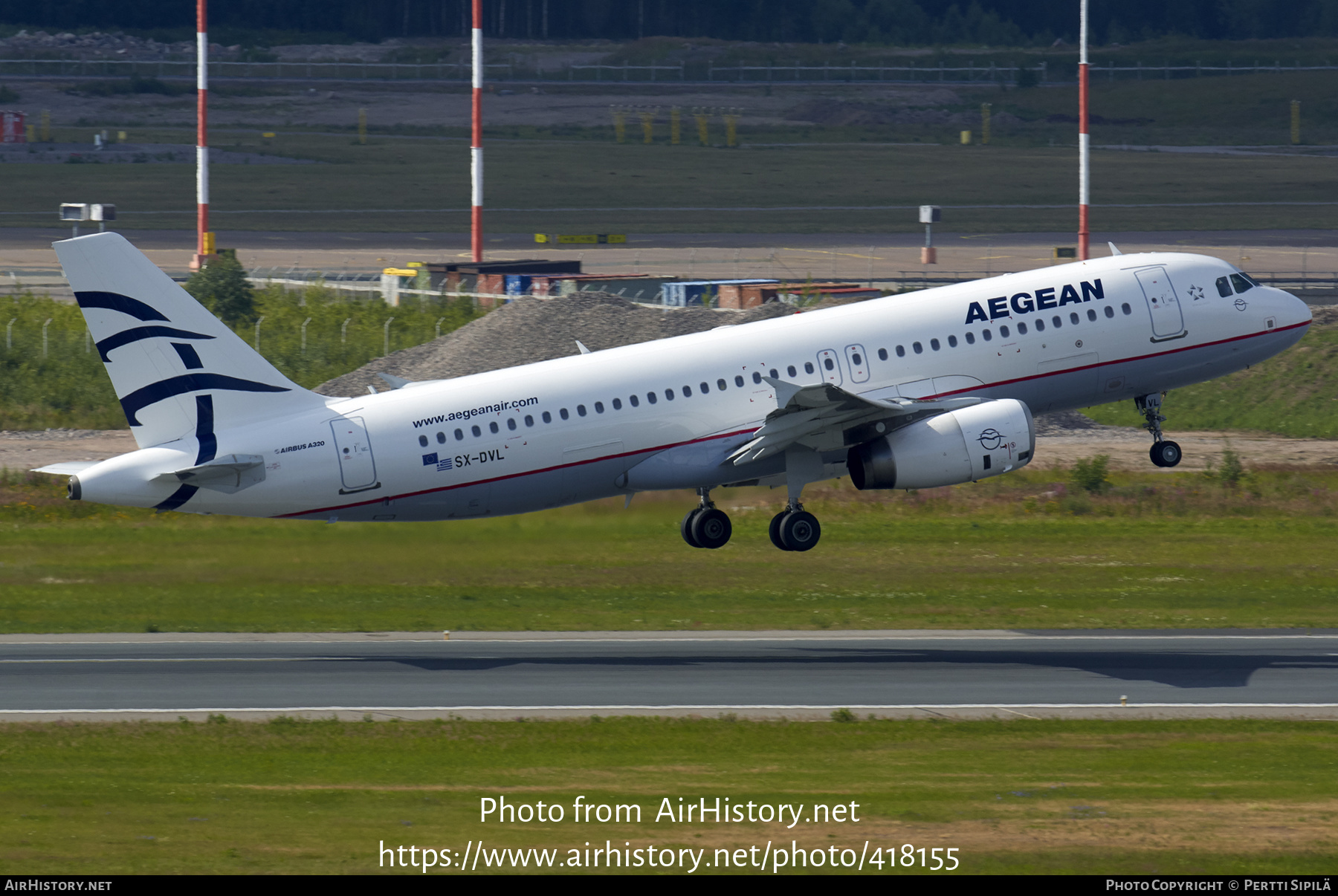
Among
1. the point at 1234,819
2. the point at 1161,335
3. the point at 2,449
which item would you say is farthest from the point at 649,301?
the point at 1234,819

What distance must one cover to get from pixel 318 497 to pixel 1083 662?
17.2 meters

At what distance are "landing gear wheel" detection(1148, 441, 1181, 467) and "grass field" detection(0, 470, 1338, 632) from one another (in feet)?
12.5

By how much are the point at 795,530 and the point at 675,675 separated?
22.2ft

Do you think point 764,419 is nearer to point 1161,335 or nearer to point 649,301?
point 1161,335

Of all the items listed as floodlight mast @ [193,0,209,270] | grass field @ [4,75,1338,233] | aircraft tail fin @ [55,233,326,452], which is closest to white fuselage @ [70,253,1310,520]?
aircraft tail fin @ [55,233,326,452]

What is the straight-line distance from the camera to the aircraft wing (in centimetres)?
4056

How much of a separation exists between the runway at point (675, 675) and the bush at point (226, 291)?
137 feet

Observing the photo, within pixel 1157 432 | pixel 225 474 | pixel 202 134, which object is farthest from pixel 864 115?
pixel 225 474

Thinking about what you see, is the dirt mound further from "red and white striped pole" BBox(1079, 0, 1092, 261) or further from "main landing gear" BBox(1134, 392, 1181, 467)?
"main landing gear" BBox(1134, 392, 1181, 467)

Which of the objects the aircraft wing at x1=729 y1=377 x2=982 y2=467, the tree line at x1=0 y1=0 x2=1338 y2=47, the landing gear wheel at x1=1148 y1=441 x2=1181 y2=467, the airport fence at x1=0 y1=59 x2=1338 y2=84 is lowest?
the landing gear wheel at x1=1148 y1=441 x2=1181 y2=467

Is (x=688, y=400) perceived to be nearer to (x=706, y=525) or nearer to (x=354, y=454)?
(x=706, y=525)

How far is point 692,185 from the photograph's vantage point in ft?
460

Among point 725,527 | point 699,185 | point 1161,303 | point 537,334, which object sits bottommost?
point 725,527

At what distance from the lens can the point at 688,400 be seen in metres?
42.5
